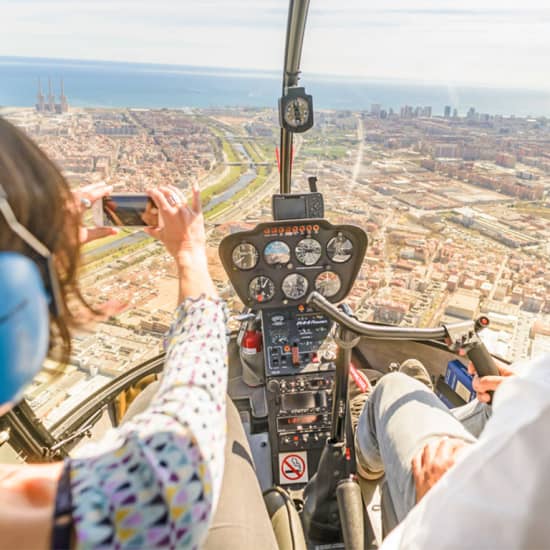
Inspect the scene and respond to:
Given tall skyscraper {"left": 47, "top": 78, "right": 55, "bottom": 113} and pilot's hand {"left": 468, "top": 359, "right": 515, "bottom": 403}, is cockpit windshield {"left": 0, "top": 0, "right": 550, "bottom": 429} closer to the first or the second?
tall skyscraper {"left": 47, "top": 78, "right": 55, "bottom": 113}

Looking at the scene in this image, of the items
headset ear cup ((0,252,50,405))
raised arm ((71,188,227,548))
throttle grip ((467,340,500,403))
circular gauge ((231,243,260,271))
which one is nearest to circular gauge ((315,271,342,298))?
circular gauge ((231,243,260,271))

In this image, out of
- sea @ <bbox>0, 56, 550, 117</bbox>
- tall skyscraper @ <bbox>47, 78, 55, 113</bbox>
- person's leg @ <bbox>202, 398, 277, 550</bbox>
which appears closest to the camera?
person's leg @ <bbox>202, 398, 277, 550</bbox>

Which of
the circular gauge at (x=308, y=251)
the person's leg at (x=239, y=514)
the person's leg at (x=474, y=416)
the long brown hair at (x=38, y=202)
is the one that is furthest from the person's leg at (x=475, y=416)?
the long brown hair at (x=38, y=202)

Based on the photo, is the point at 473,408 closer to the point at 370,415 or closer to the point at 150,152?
the point at 370,415

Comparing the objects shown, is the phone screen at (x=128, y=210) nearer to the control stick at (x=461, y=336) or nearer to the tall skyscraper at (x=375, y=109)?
the control stick at (x=461, y=336)

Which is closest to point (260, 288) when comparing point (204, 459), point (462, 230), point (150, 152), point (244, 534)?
point (150, 152)

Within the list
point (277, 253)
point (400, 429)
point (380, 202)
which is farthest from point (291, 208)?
point (400, 429)

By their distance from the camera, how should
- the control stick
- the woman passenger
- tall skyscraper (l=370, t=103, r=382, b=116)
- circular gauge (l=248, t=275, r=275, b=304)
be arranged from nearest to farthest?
1. the woman passenger
2. the control stick
3. circular gauge (l=248, t=275, r=275, b=304)
4. tall skyscraper (l=370, t=103, r=382, b=116)
